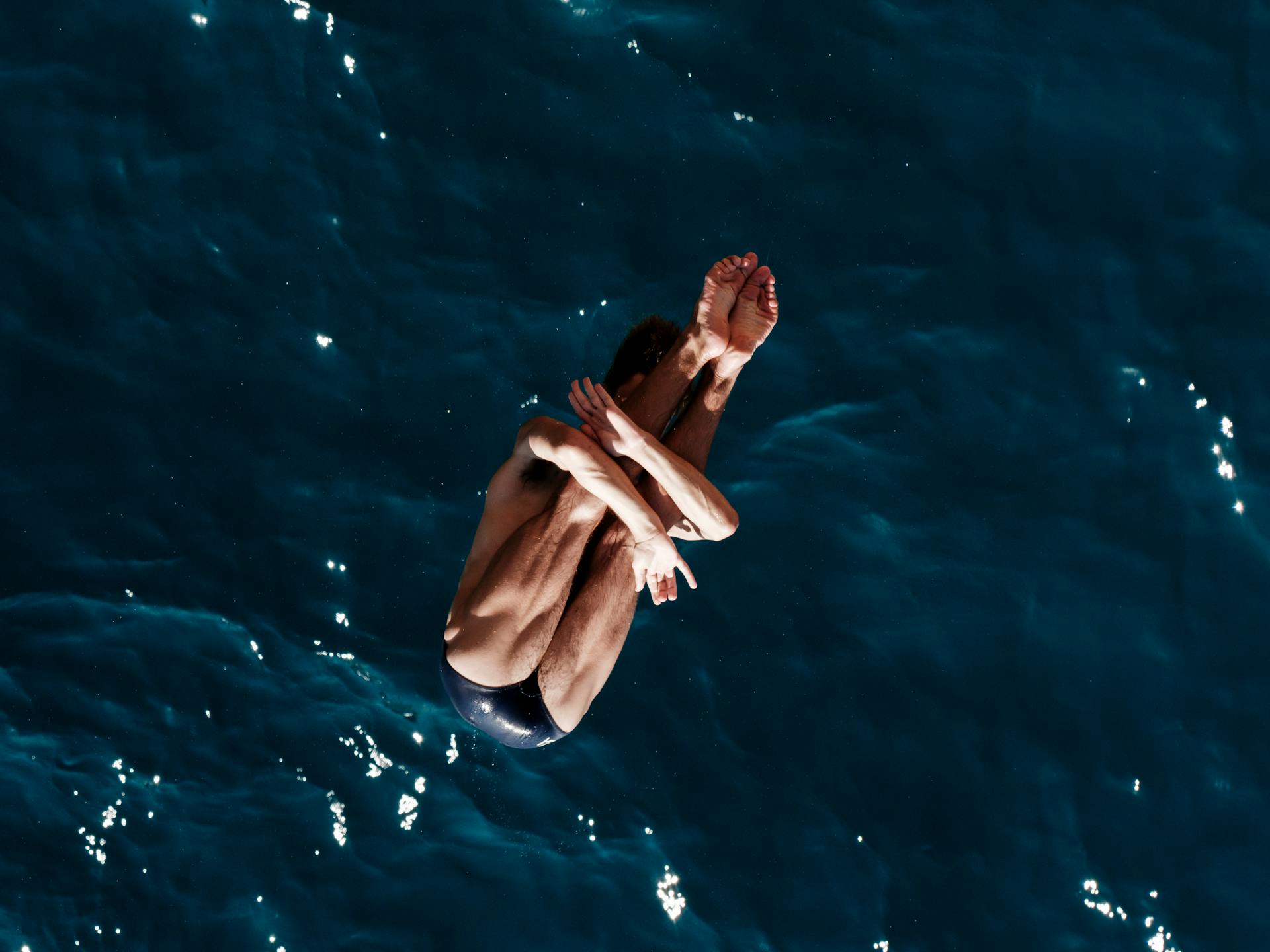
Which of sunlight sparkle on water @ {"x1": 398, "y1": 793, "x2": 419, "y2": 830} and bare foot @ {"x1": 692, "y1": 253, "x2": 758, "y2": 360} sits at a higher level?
bare foot @ {"x1": 692, "y1": 253, "x2": 758, "y2": 360}

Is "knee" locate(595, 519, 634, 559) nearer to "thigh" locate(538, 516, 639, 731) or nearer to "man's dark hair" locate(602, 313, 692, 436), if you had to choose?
"thigh" locate(538, 516, 639, 731)

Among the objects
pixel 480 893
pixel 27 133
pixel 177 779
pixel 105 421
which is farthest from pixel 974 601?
pixel 27 133

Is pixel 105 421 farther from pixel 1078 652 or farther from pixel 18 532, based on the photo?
pixel 1078 652

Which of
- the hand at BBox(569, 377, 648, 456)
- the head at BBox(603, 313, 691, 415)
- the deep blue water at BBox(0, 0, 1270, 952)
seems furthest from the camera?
the deep blue water at BBox(0, 0, 1270, 952)

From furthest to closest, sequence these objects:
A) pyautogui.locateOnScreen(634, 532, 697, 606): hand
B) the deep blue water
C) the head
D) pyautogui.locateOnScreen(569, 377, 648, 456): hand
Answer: the deep blue water < the head < pyautogui.locateOnScreen(634, 532, 697, 606): hand < pyautogui.locateOnScreen(569, 377, 648, 456): hand

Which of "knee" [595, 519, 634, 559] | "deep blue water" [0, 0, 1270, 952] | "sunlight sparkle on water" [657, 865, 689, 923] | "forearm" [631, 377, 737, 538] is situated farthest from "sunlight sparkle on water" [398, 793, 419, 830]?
"forearm" [631, 377, 737, 538]

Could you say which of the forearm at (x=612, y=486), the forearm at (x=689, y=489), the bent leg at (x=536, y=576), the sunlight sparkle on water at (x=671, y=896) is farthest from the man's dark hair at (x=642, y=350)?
the sunlight sparkle on water at (x=671, y=896)

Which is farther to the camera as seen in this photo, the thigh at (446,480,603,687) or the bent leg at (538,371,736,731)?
the bent leg at (538,371,736,731)
